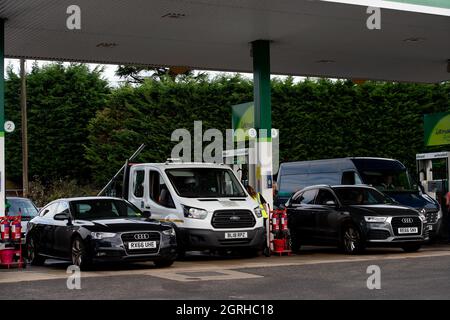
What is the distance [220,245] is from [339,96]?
2326 centimetres

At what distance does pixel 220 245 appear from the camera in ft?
56.6

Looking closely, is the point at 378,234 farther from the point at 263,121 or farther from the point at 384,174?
the point at 384,174

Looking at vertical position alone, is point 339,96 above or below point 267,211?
above

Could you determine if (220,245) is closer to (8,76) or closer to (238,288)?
(238,288)

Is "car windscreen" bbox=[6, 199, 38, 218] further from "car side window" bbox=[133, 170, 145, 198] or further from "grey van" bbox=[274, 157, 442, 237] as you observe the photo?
"grey van" bbox=[274, 157, 442, 237]

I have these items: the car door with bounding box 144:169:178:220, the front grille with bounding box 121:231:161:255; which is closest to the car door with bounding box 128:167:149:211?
the car door with bounding box 144:169:178:220

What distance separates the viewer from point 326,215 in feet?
64.2

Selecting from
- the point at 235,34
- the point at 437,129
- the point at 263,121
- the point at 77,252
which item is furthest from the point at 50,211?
the point at 437,129

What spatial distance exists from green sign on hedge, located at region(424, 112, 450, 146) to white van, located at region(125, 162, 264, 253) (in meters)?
9.72

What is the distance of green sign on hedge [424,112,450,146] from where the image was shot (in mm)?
26188

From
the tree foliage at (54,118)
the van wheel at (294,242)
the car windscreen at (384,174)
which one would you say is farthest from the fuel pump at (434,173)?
the tree foliage at (54,118)
